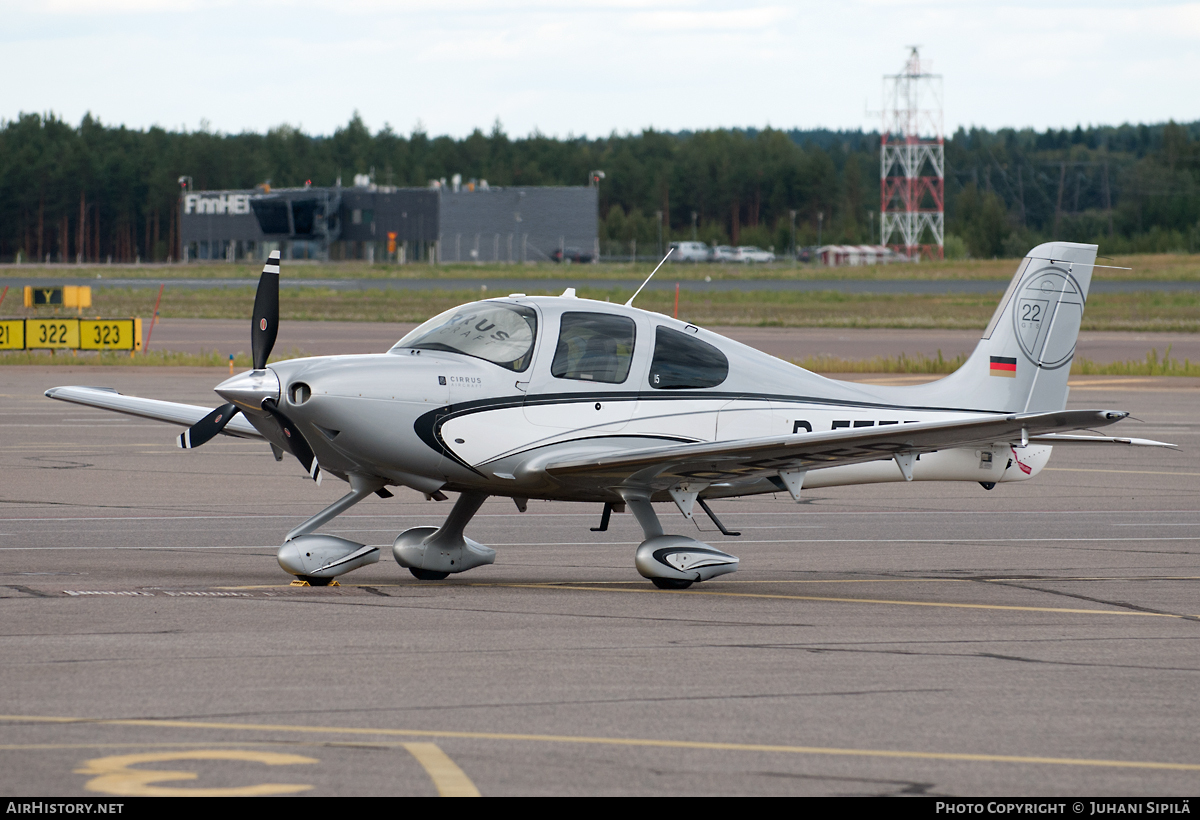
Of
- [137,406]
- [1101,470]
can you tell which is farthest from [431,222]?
[137,406]

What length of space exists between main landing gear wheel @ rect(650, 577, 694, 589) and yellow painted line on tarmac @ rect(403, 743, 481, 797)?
A: 15.9 ft

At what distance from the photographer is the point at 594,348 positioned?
11250 millimetres

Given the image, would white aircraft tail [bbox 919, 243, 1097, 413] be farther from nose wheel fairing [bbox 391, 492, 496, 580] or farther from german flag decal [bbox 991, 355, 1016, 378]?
nose wheel fairing [bbox 391, 492, 496, 580]

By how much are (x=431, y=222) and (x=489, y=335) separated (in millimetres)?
120600

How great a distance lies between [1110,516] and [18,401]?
2117cm

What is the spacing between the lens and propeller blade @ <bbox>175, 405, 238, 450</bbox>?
1067 centimetres

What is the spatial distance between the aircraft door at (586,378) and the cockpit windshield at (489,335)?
7.0 inches

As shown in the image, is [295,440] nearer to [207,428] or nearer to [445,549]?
[207,428]

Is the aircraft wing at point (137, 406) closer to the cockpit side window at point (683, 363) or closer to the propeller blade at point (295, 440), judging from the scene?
the propeller blade at point (295, 440)

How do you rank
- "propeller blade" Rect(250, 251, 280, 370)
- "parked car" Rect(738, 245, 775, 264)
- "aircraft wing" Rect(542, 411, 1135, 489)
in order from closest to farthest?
"aircraft wing" Rect(542, 411, 1135, 489) → "propeller blade" Rect(250, 251, 280, 370) → "parked car" Rect(738, 245, 775, 264)

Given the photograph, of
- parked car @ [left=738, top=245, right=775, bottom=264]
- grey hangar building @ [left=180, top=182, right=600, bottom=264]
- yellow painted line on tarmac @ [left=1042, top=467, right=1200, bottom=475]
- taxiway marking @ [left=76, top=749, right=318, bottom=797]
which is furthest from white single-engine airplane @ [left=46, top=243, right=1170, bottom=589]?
parked car @ [left=738, top=245, right=775, bottom=264]

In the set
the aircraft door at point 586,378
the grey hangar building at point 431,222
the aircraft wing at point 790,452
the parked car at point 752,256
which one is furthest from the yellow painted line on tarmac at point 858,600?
the parked car at point 752,256
